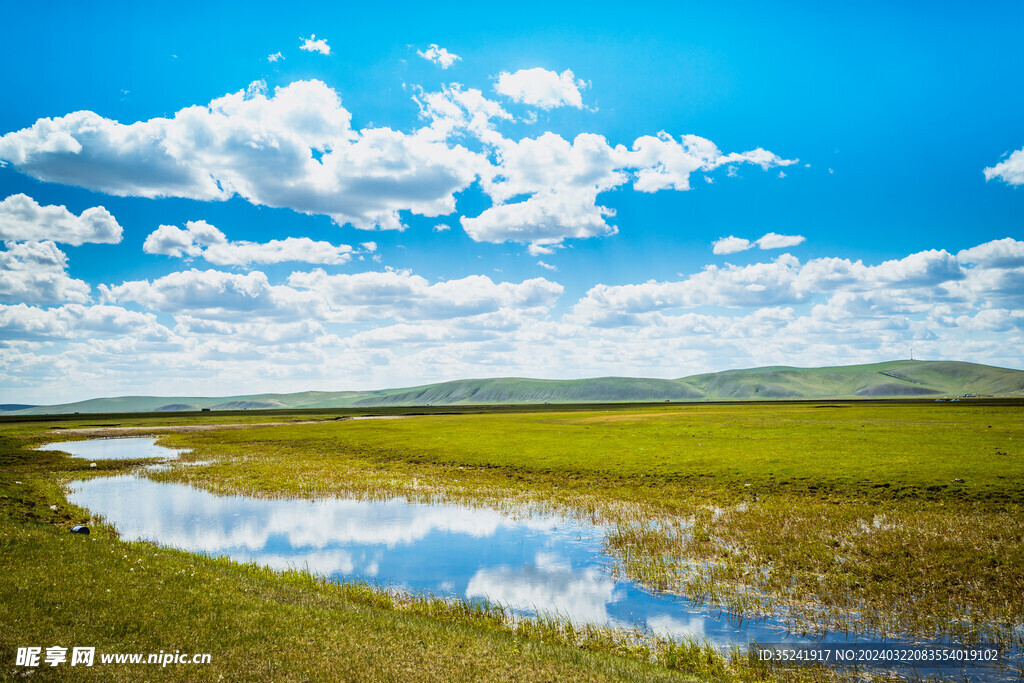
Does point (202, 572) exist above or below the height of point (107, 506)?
above

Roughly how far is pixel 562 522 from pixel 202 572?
17780 millimetres

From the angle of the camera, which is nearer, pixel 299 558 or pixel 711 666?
pixel 711 666

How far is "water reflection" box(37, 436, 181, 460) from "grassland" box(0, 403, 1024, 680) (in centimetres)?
880

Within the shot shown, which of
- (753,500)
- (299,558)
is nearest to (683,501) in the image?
(753,500)

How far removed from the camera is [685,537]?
2408 centimetres

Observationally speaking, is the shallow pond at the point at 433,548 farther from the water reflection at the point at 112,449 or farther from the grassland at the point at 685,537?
the water reflection at the point at 112,449

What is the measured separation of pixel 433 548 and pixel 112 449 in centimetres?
7146

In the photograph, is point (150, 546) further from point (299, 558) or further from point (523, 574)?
point (523, 574)

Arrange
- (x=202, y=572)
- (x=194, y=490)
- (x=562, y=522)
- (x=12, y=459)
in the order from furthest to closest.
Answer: (x=12, y=459) < (x=194, y=490) < (x=562, y=522) < (x=202, y=572)

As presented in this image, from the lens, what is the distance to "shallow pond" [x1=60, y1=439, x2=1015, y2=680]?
16.7 m

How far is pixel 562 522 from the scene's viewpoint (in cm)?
2859

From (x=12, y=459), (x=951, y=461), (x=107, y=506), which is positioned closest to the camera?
(x=107, y=506)
